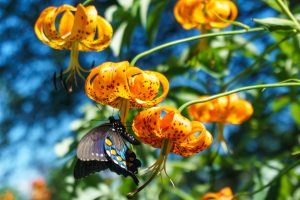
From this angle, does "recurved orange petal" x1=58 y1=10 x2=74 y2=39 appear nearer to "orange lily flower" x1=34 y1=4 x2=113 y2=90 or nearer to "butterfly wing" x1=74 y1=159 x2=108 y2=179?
"orange lily flower" x1=34 y1=4 x2=113 y2=90

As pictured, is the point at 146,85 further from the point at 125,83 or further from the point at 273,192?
the point at 273,192

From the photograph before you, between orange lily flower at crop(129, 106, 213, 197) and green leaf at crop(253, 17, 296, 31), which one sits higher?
green leaf at crop(253, 17, 296, 31)

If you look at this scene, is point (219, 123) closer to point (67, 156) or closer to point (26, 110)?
point (67, 156)

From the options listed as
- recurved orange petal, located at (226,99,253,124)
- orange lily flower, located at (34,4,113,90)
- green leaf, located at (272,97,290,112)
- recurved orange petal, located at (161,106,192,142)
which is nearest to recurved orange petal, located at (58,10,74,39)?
orange lily flower, located at (34,4,113,90)

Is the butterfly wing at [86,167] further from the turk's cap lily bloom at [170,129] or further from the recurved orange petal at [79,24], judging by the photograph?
the recurved orange petal at [79,24]

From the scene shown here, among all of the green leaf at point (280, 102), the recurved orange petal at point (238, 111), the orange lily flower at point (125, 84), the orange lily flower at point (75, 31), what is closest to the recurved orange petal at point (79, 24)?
the orange lily flower at point (75, 31)

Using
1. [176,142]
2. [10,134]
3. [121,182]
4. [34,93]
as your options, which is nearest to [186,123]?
[176,142]
